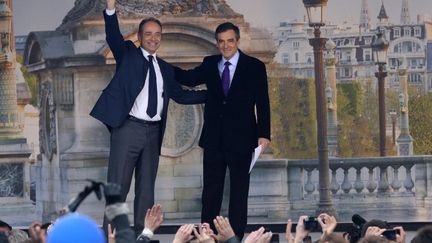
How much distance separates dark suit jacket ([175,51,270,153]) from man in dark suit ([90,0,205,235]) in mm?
299

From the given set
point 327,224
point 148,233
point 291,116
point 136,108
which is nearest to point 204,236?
point 148,233

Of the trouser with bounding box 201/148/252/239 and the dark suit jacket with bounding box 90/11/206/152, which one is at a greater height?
the dark suit jacket with bounding box 90/11/206/152

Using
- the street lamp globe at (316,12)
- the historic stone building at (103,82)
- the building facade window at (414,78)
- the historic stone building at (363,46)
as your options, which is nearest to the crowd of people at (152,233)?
the historic stone building at (103,82)

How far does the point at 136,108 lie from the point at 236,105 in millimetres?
654

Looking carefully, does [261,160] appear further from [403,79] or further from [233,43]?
[403,79]

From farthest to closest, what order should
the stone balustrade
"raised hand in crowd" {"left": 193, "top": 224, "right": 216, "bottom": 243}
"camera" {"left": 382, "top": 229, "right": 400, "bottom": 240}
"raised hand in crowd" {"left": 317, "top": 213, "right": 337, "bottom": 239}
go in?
1. the stone balustrade
2. "raised hand in crowd" {"left": 317, "top": 213, "right": 337, "bottom": 239}
3. "camera" {"left": 382, "top": 229, "right": 400, "bottom": 240}
4. "raised hand in crowd" {"left": 193, "top": 224, "right": 216, "bottom": 243}

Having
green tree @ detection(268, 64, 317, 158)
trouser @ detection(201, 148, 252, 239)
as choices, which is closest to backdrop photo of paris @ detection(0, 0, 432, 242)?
green tree @ detection(268, 64, 317, 158)

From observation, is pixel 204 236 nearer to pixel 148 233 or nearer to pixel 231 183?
pixel 148 233

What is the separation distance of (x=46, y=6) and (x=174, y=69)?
13818 millimetres

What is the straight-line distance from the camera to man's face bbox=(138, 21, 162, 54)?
11.8m

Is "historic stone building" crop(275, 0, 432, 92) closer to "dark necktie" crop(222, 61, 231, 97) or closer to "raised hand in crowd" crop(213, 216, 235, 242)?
"dark necktie" crop(222, 61, 231, 97)

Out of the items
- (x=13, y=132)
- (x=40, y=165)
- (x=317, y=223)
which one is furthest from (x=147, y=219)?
(x=13, y=132)

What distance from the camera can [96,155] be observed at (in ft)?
74.2

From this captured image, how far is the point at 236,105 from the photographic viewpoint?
12.1m
